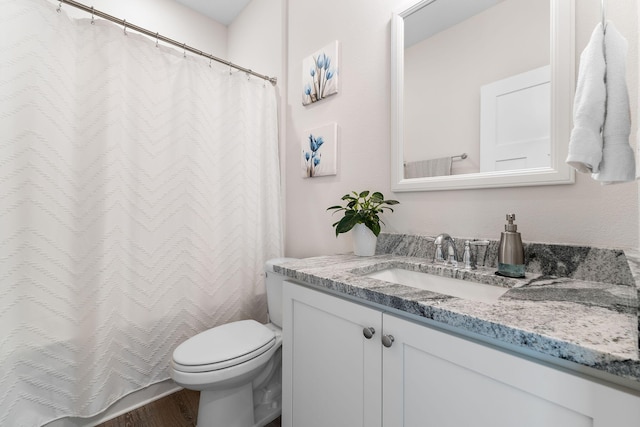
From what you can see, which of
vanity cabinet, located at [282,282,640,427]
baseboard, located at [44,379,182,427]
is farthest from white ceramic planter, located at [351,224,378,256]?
baseboard, located at [44,379,182,427]

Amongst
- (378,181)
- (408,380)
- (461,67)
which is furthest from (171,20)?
(408,380)

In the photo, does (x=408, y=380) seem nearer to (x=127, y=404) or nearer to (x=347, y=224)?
(x=347, y=224)

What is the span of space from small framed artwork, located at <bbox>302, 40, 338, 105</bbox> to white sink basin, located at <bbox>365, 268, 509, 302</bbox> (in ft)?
3.39

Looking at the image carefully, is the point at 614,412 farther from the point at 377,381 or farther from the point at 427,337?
the point at 377,381

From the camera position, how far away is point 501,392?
534 mm

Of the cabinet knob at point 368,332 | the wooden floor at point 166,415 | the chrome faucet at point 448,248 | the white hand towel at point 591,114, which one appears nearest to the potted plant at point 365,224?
the chrome faucet at point 448,248

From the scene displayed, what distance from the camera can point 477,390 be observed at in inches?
22.3

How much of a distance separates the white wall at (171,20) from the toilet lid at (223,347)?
2297 millimetres

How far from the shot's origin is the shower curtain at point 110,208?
1.13m

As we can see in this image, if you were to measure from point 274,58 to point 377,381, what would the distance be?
209cm

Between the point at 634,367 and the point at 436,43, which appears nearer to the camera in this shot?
the point at 634,367

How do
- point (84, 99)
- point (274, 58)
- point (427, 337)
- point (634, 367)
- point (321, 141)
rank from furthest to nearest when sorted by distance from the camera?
point (274, 58), point (321, 141), point (84, 99), point (427, 337), point (634, 367)

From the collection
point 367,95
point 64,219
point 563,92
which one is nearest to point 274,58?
point 367,95

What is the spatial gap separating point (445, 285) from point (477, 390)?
1.46 feet
